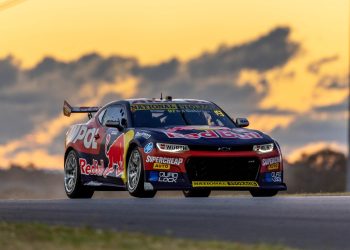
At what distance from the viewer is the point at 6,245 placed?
13516 millimetres

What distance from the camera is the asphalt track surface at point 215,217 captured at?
15.3 m

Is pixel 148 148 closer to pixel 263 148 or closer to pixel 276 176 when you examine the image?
pixel 263 148

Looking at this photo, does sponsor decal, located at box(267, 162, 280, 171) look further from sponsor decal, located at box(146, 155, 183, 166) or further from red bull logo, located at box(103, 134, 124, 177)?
red bull logo, located at box(103, 134, 124, 177)

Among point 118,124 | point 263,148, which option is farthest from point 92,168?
point 263,148

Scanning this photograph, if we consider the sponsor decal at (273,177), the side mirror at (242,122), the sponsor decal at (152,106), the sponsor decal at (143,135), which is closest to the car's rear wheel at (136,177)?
the sponsor decal at (143,135)

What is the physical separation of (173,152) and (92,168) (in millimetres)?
2734

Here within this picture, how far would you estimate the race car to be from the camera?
21016mm

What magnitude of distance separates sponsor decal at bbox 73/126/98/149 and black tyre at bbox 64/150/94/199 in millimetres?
316

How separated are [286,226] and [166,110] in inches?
258

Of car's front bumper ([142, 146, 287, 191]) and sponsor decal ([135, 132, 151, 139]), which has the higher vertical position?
sponsor decal ([135, 132, 151, 139])

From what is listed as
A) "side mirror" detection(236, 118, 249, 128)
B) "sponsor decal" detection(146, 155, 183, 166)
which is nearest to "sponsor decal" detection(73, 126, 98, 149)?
"sponsor decal" detection(146, 155, 183, 166)

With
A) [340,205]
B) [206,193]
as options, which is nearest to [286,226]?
[340,205]

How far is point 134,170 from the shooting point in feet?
70.5

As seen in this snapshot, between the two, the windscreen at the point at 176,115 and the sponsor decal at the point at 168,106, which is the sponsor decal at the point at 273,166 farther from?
the sponsor decal at the point at 168,106
